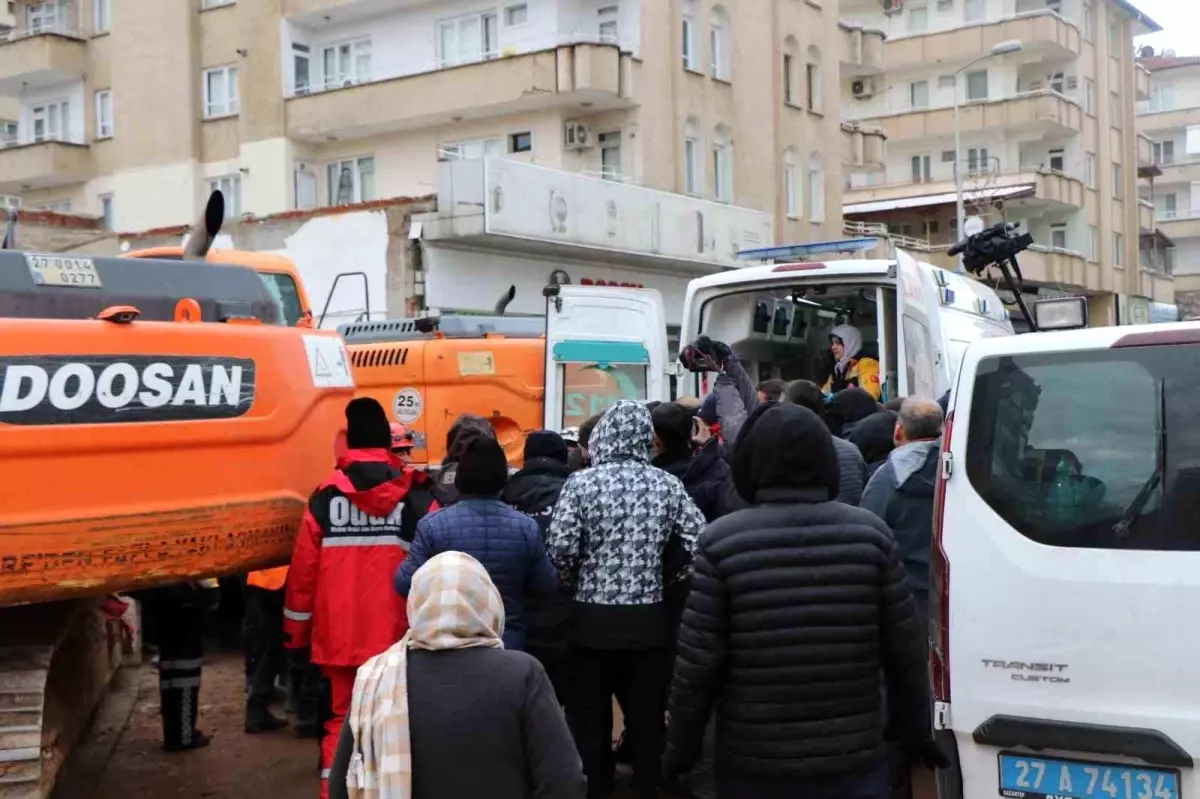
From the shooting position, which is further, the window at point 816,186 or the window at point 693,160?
the window at point 816,186

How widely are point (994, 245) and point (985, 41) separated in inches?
1494

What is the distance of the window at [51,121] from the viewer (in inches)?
1308

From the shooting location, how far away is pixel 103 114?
3250 cm

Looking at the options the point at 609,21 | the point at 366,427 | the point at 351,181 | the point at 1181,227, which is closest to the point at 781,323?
the point at 366,427

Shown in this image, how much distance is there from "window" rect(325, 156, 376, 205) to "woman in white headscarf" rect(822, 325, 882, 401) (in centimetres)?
1877

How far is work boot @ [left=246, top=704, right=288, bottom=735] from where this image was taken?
26.0ft

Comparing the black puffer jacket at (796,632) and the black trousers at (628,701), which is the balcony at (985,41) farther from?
the black puffer jacket at (796,632)

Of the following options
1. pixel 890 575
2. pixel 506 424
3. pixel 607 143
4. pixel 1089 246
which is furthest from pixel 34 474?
pixel 1089 246

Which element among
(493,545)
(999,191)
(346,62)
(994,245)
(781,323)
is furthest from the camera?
(999,191)

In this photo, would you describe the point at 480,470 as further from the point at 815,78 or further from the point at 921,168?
the point at 921,168

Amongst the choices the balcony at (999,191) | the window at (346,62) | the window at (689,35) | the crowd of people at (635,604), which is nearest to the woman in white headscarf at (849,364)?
the crowd of people at (635,604)

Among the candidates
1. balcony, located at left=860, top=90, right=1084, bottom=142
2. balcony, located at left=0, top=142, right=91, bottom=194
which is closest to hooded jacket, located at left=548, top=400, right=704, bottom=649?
balcony, located at left=0, top=142, right=91, bottom=194

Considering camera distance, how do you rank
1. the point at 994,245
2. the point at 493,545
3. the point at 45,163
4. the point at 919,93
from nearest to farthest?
the point at 493,545 < the point at 994,245 < the point at 45,163 < the point at 919,93

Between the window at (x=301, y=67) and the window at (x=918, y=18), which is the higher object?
the window at (x=918, y=18)
